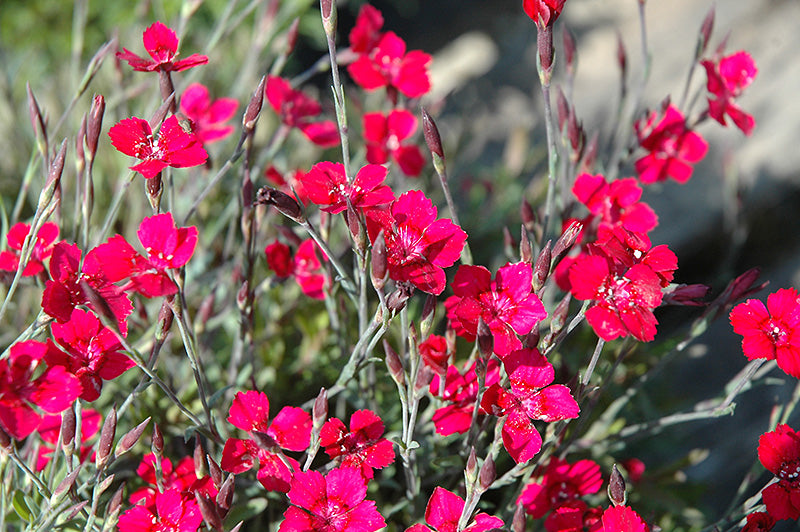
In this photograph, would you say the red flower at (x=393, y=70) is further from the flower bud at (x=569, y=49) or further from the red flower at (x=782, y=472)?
the red flower at (x=782, y=472)

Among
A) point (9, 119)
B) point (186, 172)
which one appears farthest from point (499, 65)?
point (9, 119)

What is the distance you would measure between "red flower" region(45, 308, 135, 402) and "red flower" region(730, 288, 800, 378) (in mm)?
928

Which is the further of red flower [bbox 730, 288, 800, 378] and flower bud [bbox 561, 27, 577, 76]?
flower bud [bbox 561, 27, 577, 76]

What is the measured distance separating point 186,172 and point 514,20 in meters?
2.57

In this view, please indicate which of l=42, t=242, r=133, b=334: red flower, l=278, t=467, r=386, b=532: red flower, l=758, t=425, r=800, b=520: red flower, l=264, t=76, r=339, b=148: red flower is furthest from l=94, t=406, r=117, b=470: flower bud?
l=758, t=425, r=800, b=520: red flower

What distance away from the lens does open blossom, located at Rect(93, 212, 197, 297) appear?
91 cm

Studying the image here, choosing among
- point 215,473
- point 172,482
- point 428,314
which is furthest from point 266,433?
point 428,314

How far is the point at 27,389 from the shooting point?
2.91 feet

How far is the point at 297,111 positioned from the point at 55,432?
0.83 metres

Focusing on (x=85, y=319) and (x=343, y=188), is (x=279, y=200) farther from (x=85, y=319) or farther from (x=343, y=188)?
(x=85, y=319)

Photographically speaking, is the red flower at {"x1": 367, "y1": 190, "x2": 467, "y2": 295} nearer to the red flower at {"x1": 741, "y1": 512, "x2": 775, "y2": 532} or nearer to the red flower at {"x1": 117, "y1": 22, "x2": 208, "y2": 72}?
the red flower at {"x1": 117, "y1": 22, "x2": 208, "y2": 72}

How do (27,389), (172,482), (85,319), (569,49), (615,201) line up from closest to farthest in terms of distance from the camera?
(27,389)
(85,319)
(172,482)
(615,201)
(569,49)

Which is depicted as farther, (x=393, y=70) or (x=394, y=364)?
(x=393, y=70)

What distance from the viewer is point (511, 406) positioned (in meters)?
1.02
